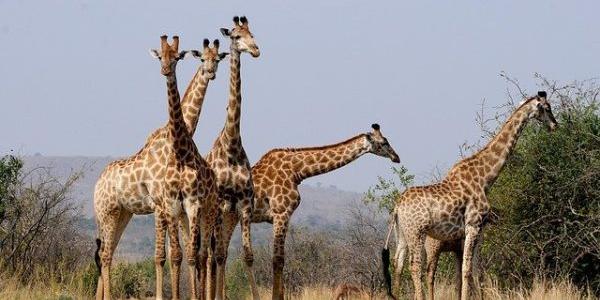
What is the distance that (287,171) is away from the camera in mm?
13594

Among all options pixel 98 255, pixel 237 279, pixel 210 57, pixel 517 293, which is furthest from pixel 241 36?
pixel 237 279

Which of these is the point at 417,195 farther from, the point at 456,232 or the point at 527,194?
the point at 527,194

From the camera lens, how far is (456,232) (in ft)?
44.0

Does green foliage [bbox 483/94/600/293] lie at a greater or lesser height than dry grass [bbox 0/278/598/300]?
greater

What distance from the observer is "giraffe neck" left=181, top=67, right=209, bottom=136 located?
12.7 m

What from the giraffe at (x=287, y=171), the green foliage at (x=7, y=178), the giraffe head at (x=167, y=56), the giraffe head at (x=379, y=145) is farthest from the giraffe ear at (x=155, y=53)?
the green foliage at (x=7, y=178)

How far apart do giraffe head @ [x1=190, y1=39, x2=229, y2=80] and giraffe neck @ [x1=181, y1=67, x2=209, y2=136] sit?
31cm

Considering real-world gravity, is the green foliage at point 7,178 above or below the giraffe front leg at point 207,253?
above

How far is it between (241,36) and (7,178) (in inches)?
276

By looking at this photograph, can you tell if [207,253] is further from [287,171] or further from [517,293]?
[517,293]

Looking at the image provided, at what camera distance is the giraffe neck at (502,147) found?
1385 cm

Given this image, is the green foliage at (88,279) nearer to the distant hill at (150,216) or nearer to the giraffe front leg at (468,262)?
the giraffe front leg at (468,262)

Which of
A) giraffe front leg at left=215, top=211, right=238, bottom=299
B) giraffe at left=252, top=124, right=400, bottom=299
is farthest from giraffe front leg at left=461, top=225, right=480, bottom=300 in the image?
giraffe front leg at left=215, top=211, right=238, bottom=299

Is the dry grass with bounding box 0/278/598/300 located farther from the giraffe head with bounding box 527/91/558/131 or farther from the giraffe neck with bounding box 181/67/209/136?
the giraffe neck with bounding box 181/67/209/136
